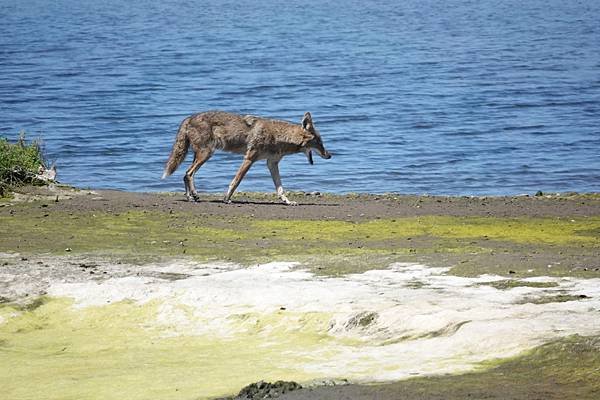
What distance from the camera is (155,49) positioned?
67.4m

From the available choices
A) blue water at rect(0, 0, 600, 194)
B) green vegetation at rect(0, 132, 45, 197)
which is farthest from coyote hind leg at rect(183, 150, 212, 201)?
blue water at rect(0, 0, 600, 194)

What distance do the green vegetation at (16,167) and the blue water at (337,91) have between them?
5314 millimetres

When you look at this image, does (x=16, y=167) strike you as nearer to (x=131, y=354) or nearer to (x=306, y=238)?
(x=306, y=238)

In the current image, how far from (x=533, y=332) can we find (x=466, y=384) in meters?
1.19

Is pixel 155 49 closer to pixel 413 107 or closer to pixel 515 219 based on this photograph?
pixel 413 107

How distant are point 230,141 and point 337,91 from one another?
2831 cm

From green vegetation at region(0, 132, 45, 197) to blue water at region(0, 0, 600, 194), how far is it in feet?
17.4

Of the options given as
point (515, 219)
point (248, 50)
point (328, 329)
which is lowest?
point (248, 50)

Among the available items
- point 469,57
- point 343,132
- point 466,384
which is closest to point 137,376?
point 466,384

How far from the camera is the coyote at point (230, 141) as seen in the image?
2144 cm

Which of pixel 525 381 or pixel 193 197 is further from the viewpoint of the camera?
pixel 193 197

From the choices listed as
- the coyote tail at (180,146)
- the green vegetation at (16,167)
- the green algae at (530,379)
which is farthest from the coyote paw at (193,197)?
the green algae at (530,379)

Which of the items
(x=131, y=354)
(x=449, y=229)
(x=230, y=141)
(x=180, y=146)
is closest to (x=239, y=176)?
(x=230, y=141)

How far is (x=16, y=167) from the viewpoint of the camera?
20.9 metres
